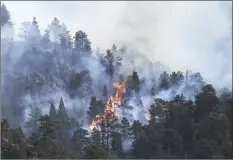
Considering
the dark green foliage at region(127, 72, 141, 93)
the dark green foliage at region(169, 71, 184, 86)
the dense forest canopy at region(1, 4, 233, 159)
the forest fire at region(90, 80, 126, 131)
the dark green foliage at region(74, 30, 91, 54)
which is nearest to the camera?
the dense forest canopy at region(1, 4, 233, 159)

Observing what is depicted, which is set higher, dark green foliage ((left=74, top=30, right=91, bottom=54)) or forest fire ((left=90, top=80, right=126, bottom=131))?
dark green foliage ((left=74, top=30, right=91, bottom=54))

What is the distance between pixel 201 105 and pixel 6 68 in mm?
105474

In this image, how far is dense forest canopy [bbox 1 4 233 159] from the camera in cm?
3912

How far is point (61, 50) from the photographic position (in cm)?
15262

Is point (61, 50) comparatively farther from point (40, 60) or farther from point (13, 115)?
point (13, 115)

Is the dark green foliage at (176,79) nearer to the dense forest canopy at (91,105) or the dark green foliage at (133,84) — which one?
the dense forest canopy at (91,105)

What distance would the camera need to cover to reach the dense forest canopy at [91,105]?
3912 centimetres

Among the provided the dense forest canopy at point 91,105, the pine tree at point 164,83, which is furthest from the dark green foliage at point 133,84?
the pine tree at point 164,83

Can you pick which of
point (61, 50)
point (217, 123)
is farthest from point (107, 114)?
point (61, 50)

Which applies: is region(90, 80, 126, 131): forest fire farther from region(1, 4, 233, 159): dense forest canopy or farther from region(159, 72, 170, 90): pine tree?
region(159, 72, 170, 90): pine tree

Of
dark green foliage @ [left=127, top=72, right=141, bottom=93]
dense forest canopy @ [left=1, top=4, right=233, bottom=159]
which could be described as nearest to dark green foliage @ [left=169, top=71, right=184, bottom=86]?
dense forest canopy @ [left=1, top=4, right=233, bottom=159]

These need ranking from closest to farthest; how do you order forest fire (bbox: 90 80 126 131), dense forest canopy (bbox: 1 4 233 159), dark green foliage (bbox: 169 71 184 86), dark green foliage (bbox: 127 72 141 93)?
1. dense forest canopy (bbox: 1 4 233 159)
2. forest fire (bbox: 90 80 126 131)
3. dark green foliage (bbox: 169 71 184 86)
4. dark green foliage (bbox: 127 72 141 93)

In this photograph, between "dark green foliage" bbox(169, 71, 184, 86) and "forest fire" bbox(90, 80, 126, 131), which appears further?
"dark green foliage" bbox(169, 71, 184, 86)

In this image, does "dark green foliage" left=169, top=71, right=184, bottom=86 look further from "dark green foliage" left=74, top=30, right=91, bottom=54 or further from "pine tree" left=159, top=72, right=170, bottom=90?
"dark green foliage" left=74, top=30, right=91, bottom=54
